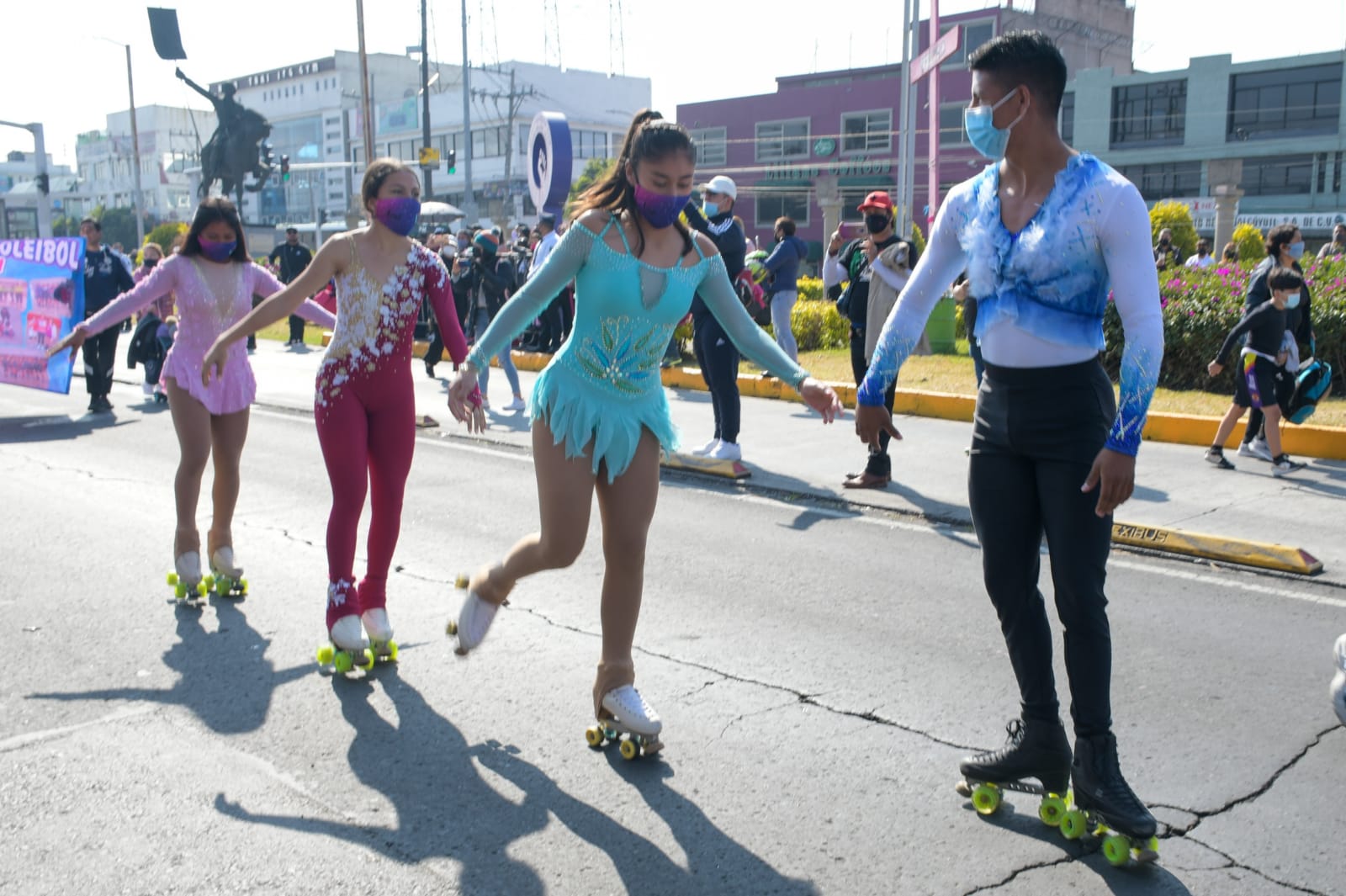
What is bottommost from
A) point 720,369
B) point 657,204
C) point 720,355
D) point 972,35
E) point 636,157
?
point 720,369

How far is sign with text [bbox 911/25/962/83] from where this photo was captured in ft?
58.4

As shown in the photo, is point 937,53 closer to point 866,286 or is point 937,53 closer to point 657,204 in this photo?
point 866,286

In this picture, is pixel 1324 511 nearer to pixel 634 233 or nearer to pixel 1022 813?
pixel 1022 813

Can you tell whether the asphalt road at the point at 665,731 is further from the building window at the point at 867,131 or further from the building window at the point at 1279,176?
the building window at the point at 867,131

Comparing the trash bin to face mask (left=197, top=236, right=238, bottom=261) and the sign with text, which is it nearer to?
the sign with text

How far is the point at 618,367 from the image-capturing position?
12.7 ft

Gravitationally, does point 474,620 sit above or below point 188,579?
above

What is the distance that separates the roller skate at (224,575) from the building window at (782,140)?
204 feet

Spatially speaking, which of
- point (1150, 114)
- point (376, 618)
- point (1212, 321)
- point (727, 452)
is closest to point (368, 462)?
point (376, 618)

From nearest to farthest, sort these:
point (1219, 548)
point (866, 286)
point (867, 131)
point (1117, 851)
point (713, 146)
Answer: point (1117, 851) → point (1219, 548) → point (866, 286) → point (867, 131) → point (713, 146)

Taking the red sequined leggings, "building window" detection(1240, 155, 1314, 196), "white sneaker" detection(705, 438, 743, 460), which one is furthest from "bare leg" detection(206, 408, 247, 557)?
"building window" detection(1240, 155, 1314, 196)

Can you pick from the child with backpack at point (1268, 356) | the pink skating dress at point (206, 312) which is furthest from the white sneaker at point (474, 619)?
the child with backpack at point (1268, 356)

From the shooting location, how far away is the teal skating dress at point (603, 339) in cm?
378

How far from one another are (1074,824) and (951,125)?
2300 inches
